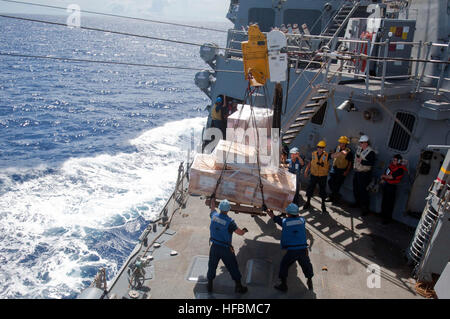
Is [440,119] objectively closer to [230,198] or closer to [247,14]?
[230,198]

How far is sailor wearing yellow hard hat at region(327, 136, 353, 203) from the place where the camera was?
28.2 feet

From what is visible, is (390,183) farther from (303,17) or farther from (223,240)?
(303,17)

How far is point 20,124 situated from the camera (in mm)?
22672

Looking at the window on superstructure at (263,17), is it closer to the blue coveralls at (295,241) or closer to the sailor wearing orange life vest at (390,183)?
the sailor wearing orange life vest at (390,183)

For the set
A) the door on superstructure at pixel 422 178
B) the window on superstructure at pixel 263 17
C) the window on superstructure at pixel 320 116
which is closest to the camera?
the door on superstructure at pixel 422 178

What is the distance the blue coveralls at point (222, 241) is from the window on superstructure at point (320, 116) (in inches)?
201

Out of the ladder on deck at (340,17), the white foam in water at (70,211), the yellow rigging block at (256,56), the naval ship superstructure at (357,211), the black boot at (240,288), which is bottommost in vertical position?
the white foam in water at (70,211)

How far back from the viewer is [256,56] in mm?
5828

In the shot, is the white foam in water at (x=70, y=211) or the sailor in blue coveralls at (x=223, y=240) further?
the white foam in water at (x=70, y=211)

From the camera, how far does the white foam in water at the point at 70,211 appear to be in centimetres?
918

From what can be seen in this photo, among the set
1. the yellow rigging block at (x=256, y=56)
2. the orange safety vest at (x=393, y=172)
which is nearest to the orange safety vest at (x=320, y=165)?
the orange safety vest at (x=393, y=172)

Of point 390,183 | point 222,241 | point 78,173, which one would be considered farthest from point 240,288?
point 78,173

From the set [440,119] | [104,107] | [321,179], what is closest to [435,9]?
[440,119]

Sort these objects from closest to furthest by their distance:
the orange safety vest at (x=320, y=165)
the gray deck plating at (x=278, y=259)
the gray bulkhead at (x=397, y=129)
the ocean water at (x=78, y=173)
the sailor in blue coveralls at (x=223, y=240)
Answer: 1. the sailor in blue coveralls at (x=223, y=240)
2. the gray deck plating at (x=278, y=259)
3. the gray bulkhead at (x=397, y=129)
4. the orange safety vest at (x=320, y=165)
5. the ocean water at (x=78, y=173)
